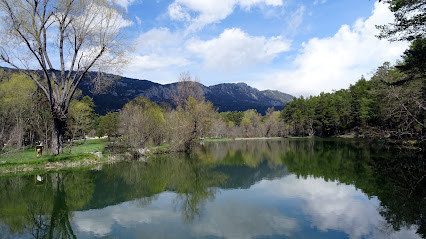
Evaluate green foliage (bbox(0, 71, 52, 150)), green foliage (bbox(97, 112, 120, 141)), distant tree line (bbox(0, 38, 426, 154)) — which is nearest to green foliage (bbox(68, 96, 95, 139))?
distant tree line (bbox(0, 38, 426, 154))

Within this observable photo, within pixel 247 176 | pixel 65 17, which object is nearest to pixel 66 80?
pixel 65 17

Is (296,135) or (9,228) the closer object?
(9,228)

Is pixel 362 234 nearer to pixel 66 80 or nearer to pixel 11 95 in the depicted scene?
pixel 66 80

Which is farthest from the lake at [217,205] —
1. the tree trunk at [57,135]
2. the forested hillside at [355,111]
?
the forested hillside at [355,111]

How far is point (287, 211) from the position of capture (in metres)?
8.17

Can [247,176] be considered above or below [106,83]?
below

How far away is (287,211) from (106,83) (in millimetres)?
16957

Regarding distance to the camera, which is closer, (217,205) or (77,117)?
(217,205)

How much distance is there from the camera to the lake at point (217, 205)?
657cm

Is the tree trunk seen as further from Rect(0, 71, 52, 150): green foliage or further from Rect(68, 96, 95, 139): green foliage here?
Rect(0, 71, 52, 150): green foliage

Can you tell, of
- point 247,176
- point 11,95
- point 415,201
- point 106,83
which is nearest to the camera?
point 415,201

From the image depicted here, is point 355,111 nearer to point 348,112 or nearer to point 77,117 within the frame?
point 348,112

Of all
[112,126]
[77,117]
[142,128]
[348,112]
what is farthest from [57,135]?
[348,112]

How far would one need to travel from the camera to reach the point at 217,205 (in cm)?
913
